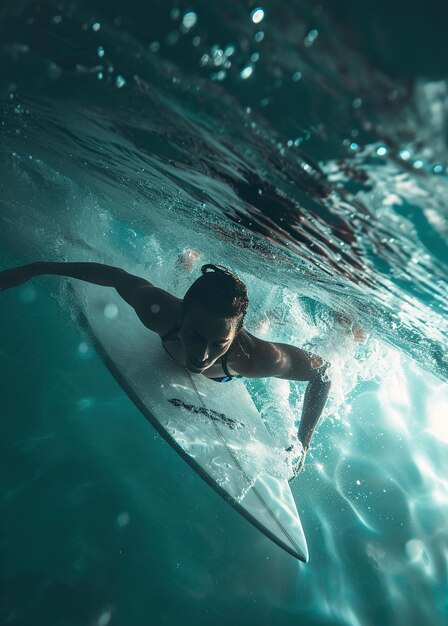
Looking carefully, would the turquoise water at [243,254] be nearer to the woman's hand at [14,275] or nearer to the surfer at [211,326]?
the surfer at [211,326]

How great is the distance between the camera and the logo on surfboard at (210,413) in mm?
5066

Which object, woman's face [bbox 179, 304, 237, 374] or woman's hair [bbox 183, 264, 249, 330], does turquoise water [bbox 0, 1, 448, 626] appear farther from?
woman's face [bbox 179, 304, 237, 374]

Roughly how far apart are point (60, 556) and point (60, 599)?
1.29 ft

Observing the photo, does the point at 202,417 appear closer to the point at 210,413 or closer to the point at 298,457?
the point at 210,413

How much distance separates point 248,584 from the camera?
393cm

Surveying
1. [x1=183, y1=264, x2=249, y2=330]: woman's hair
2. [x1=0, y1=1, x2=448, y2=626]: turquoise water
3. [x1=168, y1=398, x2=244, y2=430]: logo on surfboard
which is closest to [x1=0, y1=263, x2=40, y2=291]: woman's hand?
[x1=0, y1=1, x2=448, y2=626]: turquoise water

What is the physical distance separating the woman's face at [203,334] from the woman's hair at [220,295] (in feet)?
0.29

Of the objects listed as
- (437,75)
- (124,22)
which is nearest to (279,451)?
(437,75)

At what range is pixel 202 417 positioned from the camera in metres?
5.12

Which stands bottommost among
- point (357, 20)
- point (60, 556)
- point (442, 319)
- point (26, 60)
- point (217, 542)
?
point (60, 556)

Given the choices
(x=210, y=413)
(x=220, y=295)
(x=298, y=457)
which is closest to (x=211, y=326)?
(x=220, y=295)

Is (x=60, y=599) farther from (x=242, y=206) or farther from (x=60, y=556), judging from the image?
(x=242, y=206)

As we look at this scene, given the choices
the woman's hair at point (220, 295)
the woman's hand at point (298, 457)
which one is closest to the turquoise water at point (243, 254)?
the woman's hand at point (298, 457)

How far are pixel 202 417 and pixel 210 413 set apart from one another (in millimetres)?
273
